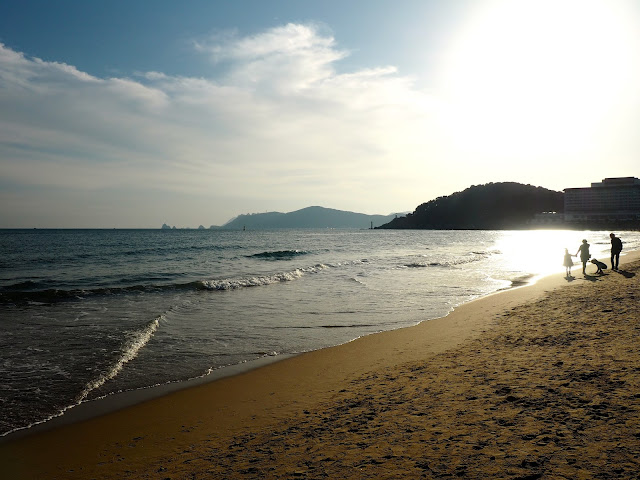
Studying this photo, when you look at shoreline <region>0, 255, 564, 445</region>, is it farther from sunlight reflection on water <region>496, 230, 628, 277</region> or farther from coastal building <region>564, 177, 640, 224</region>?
coastal building <region>564, 177, 640, 224</region>

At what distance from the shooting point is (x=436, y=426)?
4535 mm

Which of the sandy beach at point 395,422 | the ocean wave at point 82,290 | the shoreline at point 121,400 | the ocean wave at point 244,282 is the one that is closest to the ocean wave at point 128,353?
the shoreline at point 121,400

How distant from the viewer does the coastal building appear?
548ft

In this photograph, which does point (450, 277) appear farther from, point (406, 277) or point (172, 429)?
point (172, 429)

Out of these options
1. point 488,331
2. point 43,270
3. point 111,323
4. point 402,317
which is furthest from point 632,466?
point 43,270

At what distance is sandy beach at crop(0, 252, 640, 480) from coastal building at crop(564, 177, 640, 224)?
620 feet

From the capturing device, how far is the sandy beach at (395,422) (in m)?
3.79

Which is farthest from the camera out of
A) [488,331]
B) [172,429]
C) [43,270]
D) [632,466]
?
[43,270]

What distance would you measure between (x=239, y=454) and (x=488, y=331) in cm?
732

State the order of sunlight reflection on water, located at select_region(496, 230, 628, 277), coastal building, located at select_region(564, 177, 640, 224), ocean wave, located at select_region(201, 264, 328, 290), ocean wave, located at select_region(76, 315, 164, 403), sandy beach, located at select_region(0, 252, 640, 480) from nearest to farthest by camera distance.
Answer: sandy beach, located at select_region(0, 252, 640, 480)
ocean wave, located at select_region(76, 315, 164, 403)
ocean wave, located at select_region(201, 264, 328, 290)
sunlight reflection on water, located at select_region(496, 230, 628, 277)
coastal building, located at select_region(564, 177, 640, 224)

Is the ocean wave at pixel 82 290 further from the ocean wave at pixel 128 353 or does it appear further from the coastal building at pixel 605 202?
the coastal building at pixel 605 202

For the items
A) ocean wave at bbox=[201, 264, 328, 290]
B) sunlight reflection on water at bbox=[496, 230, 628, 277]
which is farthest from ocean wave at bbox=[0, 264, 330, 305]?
sunlight reflection on water at bbox=[496, 230, 628, 277]

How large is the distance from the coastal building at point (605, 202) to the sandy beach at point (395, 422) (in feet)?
620

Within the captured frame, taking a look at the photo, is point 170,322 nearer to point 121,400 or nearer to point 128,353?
point 128,353
